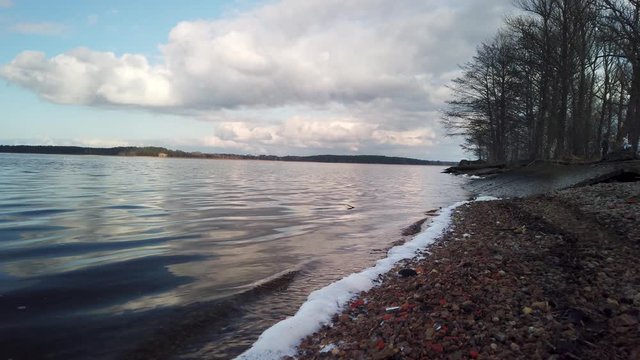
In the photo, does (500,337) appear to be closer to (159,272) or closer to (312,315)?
(312,315)

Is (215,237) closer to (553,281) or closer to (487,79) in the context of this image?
(553,281)

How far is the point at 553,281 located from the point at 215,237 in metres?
9.34

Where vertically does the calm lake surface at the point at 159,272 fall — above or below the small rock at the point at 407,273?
below

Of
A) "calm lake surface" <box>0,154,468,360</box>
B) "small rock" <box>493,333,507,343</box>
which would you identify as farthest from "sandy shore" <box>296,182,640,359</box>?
"calm lake surface" <box>0,154,468,360</box>

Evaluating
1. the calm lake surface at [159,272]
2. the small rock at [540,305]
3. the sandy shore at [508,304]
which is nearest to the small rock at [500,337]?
the sandy shore at [508,304]

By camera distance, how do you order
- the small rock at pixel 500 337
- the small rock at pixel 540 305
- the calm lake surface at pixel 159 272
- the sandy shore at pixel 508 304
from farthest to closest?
the calm lake surface at pixel 159 272
the small rock at pixel 540 305
the small rock at pixel 500 337
the sandy shore at pixel 508 304

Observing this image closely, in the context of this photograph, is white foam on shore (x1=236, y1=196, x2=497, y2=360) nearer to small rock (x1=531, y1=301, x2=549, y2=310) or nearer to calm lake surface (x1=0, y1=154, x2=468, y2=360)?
calm lake surface (x1=0, y1=154, x2=468, y2=360)

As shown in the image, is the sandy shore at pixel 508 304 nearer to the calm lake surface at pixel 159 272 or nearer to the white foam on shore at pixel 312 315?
the white foam on shore at pixel 312 315

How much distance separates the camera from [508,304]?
546cm

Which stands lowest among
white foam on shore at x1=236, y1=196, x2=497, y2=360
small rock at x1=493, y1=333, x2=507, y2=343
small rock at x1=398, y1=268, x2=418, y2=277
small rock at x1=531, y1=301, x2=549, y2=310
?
white foam on shore at x1=236, y1=196, x2=497, y2=360

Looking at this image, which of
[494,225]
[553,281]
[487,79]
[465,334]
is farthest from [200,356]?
[487,79]

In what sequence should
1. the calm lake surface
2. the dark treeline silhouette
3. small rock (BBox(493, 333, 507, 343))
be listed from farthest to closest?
1. the dark treeline silhouette
2. the calm lake surface
3. small rock (BBox(493, 333, 507, 343))

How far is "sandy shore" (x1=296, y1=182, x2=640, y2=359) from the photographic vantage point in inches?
173

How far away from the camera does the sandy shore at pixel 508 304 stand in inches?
173
